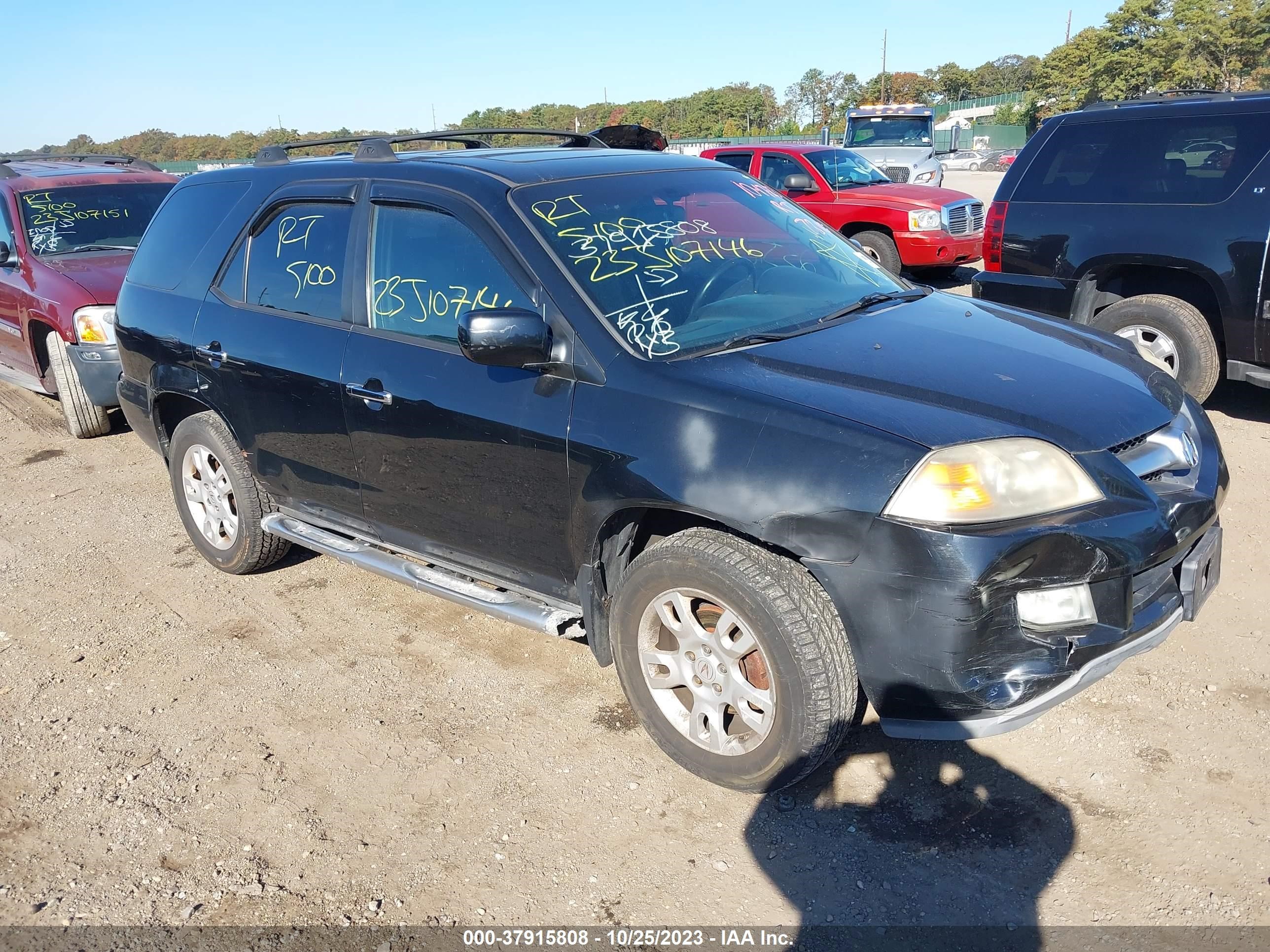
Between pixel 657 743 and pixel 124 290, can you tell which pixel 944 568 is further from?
pixel 124 290

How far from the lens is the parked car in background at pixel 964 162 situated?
41125mm

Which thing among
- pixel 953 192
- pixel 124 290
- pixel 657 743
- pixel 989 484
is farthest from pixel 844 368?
pixel 953 192

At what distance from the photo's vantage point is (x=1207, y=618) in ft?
12.8

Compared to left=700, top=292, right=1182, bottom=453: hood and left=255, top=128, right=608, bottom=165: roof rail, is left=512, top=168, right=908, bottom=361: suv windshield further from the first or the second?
left=255, top=128, right=608, bottom=165: roof rail

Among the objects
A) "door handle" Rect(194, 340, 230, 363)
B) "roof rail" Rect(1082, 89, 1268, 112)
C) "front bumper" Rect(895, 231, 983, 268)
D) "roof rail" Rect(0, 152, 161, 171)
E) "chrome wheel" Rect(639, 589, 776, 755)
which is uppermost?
"roof rail" Rect(0, 152, 161, 171)

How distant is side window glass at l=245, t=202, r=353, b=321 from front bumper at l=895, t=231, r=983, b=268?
28.5 ft

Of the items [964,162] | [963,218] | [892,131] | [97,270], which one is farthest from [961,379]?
[964,162]

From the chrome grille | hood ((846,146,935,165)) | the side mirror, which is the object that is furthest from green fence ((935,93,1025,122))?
the side mirror

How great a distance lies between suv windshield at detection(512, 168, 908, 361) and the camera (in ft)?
10.8

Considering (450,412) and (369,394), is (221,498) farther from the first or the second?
(450,412)

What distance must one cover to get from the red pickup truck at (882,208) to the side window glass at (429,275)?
739cm

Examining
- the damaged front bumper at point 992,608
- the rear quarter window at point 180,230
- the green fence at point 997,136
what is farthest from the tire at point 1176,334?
the green fence at point 997,136

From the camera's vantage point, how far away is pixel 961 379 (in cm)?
298

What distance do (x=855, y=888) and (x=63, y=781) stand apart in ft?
8.54
